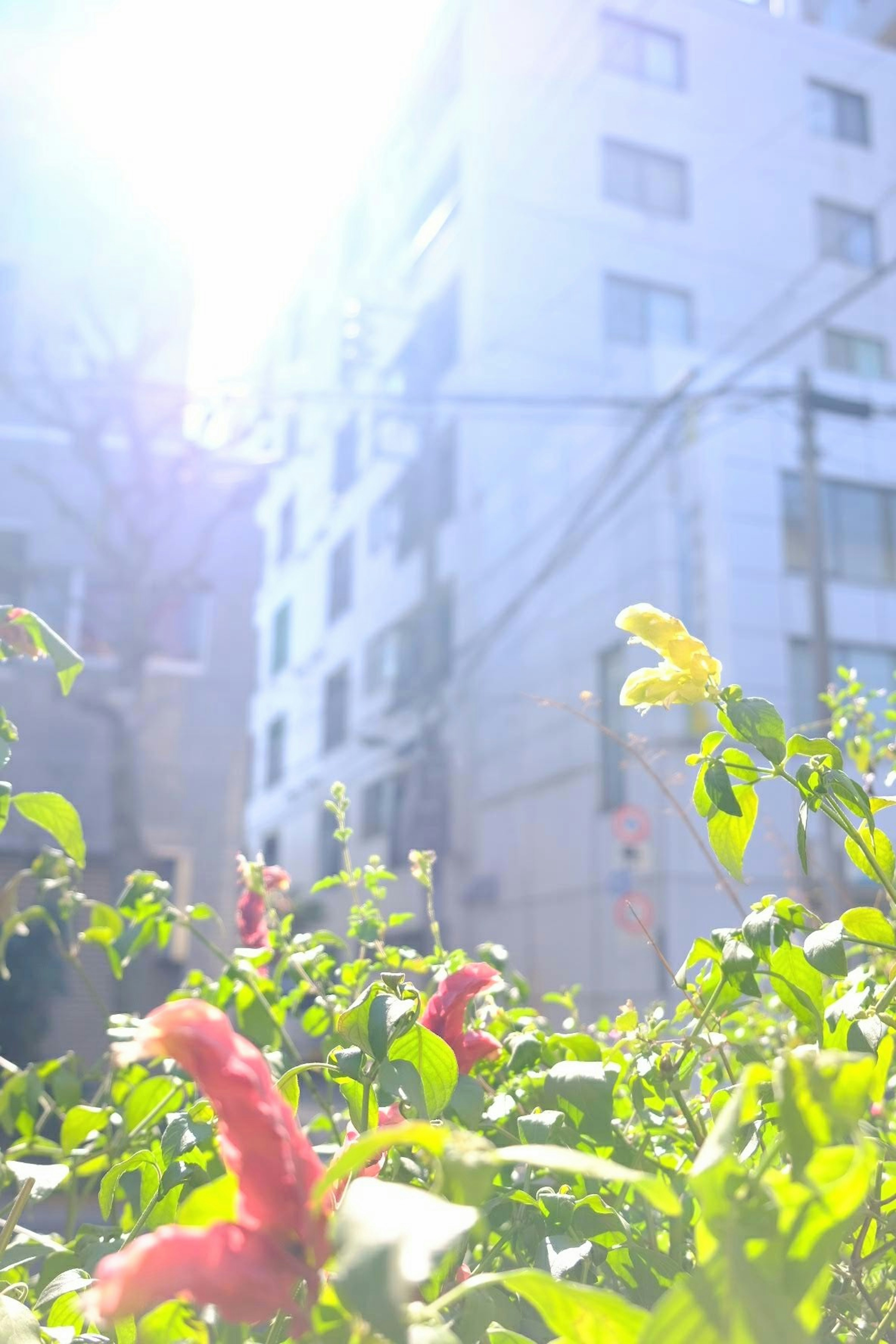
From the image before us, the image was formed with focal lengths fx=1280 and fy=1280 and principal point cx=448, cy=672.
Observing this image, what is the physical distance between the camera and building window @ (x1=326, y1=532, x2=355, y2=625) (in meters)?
19.6

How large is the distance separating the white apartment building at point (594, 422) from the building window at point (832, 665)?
0.05 m

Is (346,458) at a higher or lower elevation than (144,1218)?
higher

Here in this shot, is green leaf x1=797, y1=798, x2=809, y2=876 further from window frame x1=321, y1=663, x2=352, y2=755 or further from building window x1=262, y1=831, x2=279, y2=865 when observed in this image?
building window x1=262, y1=831, x2=279, y2=865

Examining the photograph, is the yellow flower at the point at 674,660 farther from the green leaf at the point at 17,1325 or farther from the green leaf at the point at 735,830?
the green leaf at the point at 17,1325

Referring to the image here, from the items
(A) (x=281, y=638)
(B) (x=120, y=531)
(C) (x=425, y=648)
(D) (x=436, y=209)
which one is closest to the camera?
(B) (x=120, y=531)

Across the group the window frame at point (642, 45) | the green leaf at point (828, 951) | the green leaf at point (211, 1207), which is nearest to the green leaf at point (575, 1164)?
the green leaf at point (211, 1207)

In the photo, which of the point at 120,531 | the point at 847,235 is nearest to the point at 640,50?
the point at 847,235

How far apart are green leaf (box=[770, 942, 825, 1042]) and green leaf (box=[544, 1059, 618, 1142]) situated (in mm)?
105

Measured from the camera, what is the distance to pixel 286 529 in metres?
23.7

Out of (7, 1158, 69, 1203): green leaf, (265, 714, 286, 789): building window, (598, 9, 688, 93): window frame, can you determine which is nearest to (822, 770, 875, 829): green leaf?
(7, 1158, 69, 1203): green leaf

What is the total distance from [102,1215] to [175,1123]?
17 cm

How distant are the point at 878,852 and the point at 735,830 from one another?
0.08 m

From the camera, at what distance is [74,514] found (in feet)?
31.3

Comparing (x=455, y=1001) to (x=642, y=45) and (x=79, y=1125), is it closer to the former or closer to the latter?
(x=79, y=1125)
